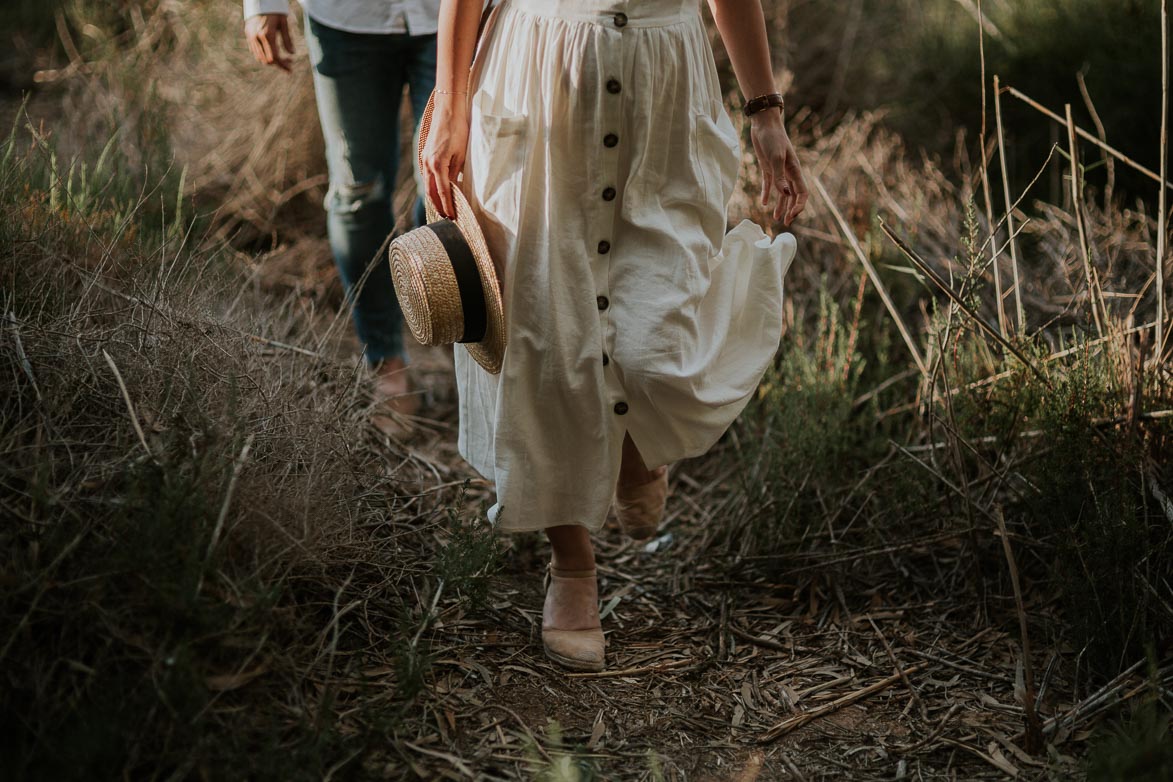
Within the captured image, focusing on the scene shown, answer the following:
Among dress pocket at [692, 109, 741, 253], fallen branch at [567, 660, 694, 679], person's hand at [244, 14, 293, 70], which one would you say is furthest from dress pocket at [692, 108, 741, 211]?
person's hand at [244, 14, 293, 70]

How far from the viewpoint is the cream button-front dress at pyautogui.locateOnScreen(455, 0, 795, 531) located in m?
1.79

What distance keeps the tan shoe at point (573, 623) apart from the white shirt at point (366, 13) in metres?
1.39

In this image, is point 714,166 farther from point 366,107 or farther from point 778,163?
point 366,107

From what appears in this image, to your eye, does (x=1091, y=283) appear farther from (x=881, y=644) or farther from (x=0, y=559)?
(x=0, y=559)

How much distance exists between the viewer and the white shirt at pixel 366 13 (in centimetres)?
245

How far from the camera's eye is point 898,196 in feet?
11.5

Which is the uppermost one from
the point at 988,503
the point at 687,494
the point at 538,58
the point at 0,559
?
the point at 538,58

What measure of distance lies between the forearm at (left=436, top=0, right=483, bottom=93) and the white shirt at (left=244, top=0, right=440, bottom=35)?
2.36 ft

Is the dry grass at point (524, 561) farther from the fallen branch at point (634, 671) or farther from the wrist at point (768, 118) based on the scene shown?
Result: the wrist at point (768, 118)

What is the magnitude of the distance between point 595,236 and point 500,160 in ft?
0.74

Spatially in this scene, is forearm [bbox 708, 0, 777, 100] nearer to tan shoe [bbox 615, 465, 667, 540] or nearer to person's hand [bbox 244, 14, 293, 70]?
tan shoe [bbox 615, 465, 667, 540]

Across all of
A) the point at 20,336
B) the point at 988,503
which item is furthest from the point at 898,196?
the point at 20,336

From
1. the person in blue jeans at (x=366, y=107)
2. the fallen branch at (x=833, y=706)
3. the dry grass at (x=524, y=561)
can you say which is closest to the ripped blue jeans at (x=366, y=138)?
the person in blue jeans at (x=366, y=107)

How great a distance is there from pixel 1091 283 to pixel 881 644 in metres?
0.94
